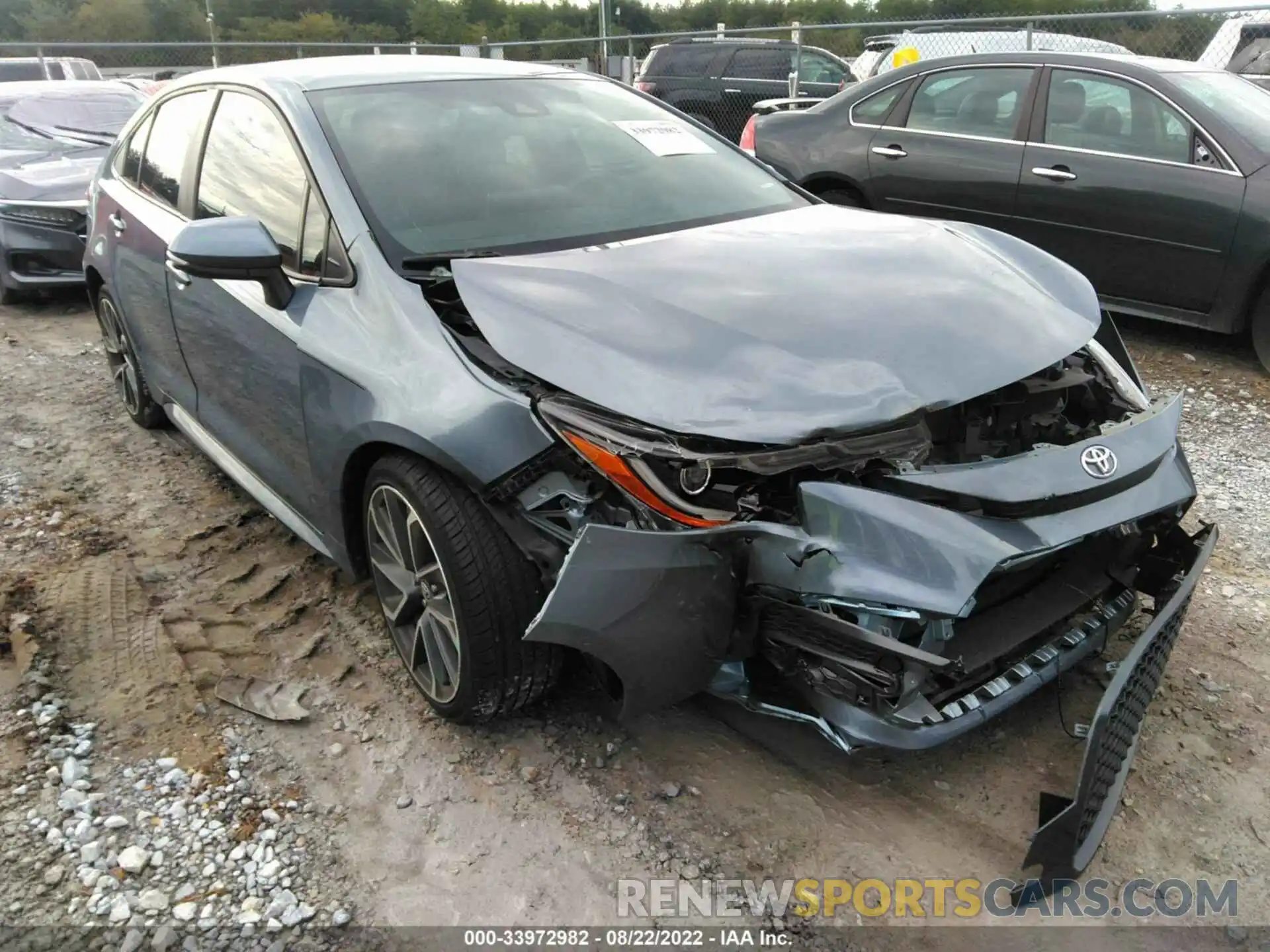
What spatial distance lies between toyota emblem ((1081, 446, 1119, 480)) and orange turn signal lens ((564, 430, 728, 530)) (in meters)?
0.84

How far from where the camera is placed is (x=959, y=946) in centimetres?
204

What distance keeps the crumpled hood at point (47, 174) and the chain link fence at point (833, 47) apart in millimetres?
3794

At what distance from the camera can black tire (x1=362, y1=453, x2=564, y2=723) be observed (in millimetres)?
2336

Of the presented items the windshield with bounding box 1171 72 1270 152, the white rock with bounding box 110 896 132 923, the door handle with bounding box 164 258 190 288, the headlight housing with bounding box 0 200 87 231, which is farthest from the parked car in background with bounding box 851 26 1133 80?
the white rock with bounding box 110 896 132 923

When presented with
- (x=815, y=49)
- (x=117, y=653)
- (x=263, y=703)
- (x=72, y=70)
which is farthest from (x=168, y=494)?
(x=72, y=70)

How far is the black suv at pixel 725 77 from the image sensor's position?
12.2 meters

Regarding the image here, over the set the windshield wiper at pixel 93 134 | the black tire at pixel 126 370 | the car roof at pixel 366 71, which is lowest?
the black tire at pixel 126 370

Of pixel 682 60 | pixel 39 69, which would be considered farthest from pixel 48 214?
pixel 39 69

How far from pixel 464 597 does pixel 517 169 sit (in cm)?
146

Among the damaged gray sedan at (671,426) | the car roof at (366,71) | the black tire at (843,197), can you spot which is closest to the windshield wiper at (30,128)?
the car roof at (366,71)

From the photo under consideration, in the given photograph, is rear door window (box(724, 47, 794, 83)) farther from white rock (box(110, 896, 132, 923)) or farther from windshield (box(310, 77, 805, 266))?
white rock (box(110, 896, 132, 923))

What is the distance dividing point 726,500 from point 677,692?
0.46 meters

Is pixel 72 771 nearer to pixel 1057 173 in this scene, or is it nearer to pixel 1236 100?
pixel 1057 173

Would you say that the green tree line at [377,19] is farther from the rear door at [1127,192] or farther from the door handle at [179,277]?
the door handle at [179,277]
